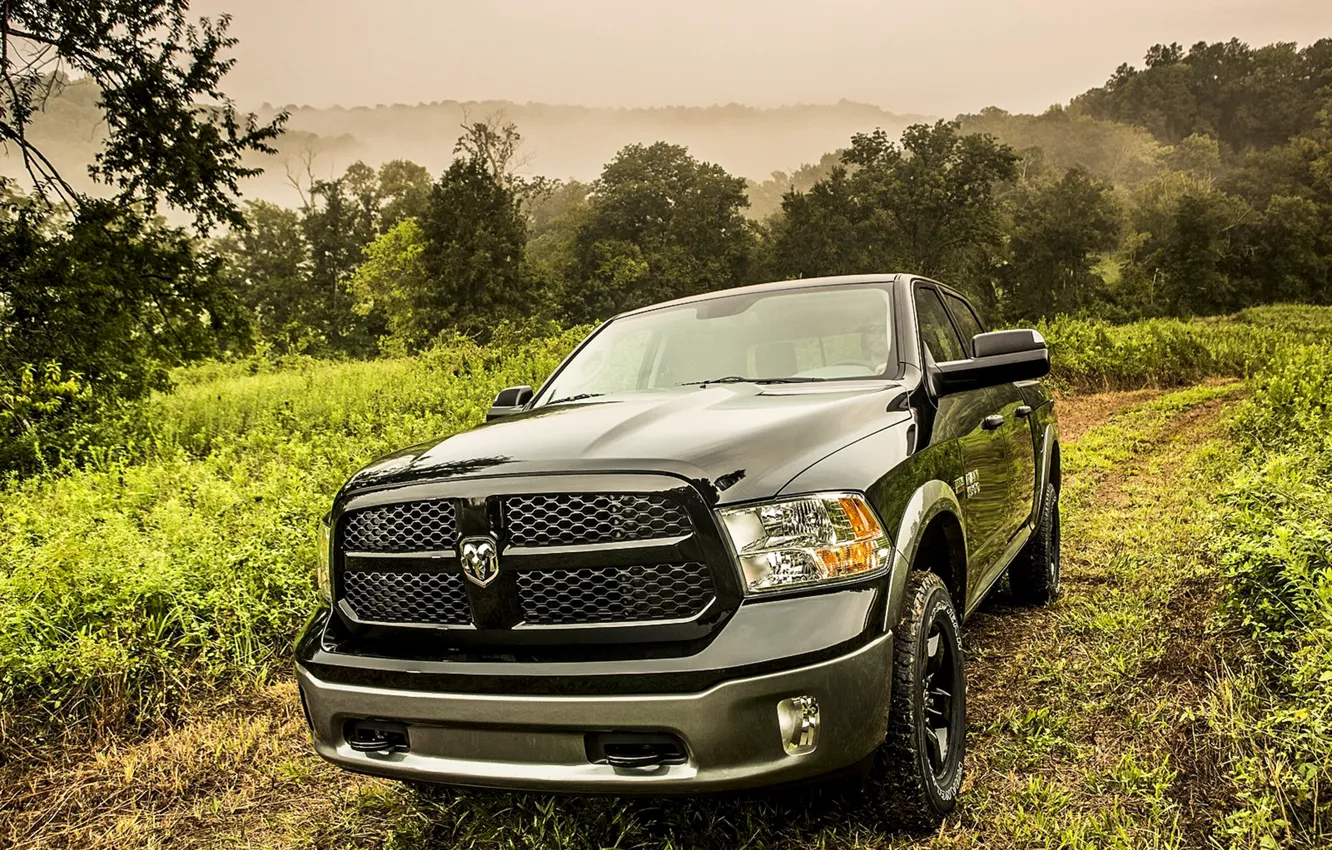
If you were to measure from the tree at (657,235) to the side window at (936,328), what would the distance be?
5052cm

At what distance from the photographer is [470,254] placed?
1804 inches

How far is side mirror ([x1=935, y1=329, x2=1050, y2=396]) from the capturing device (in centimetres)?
300

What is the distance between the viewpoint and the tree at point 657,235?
188ft

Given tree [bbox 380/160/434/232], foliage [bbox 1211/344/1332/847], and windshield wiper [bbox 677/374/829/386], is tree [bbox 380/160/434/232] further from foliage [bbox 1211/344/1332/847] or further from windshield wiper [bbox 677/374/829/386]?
foliage [bbox 1211/344/1332/847]

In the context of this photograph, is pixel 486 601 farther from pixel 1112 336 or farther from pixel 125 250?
pixel 1112 336

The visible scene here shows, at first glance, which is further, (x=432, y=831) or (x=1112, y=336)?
(x=1112, y=336)

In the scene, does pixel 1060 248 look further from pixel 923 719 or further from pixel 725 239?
pixel 923 719

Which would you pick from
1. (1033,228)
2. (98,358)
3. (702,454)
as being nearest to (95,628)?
(702,454)

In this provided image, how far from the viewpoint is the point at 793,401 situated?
2.78 metres

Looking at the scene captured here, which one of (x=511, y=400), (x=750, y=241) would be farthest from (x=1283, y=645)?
(x=750, y=241)

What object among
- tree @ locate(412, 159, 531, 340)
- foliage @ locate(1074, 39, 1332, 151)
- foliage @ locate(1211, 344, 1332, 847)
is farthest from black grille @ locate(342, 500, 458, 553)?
foliage @ locate(1074, 39, 1332, 151)

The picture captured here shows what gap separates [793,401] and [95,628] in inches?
135

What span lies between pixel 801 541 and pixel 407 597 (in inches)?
42.7

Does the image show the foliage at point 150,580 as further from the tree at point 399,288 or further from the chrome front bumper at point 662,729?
the tree at point 399,288
